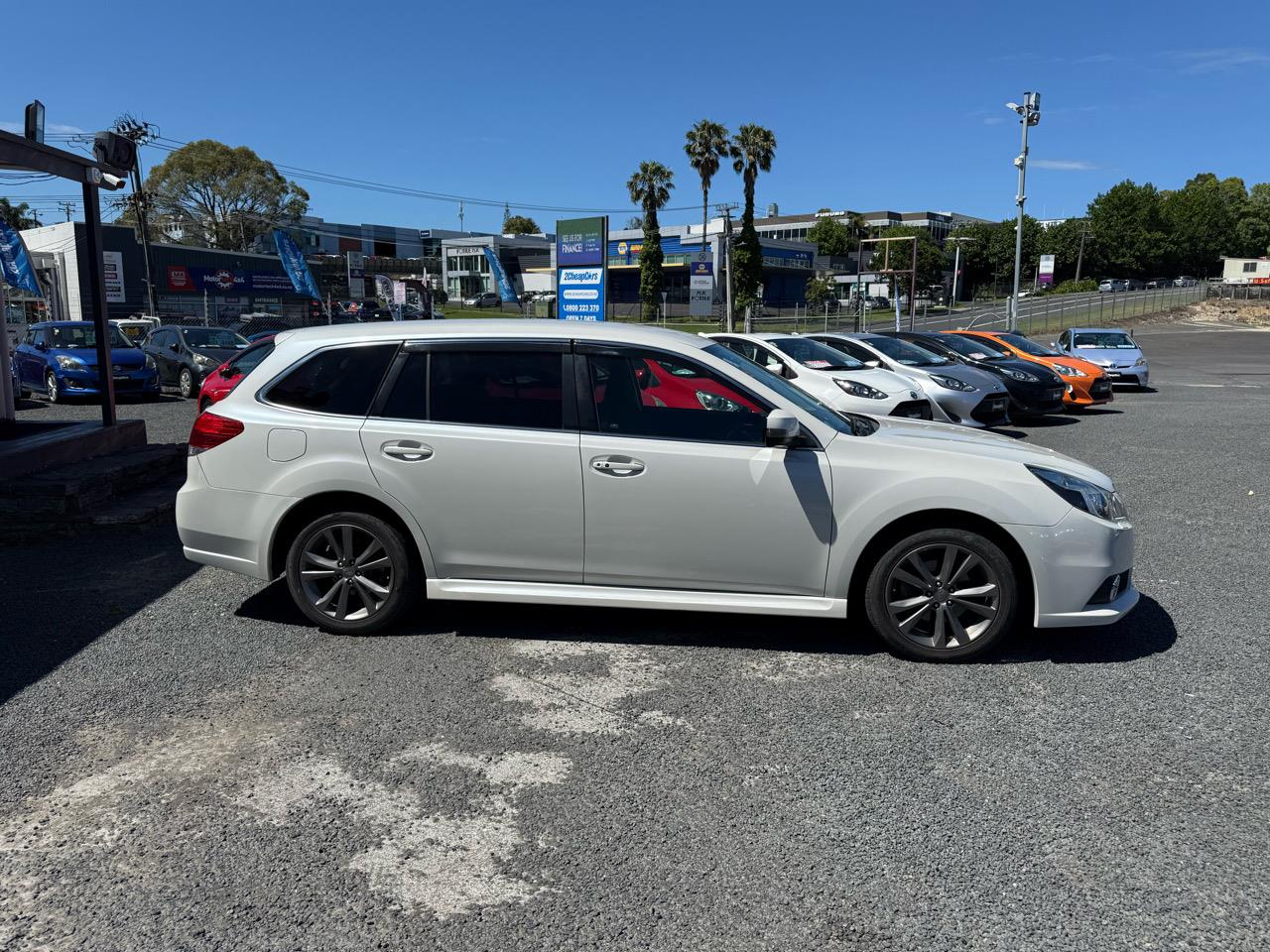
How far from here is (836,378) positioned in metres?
12.1

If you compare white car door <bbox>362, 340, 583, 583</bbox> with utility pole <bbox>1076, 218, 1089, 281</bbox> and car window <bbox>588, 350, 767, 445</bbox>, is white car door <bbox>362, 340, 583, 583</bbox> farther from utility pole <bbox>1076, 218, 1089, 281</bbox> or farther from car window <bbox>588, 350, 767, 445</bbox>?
utility pole <bbox>1076, 218, 1089, 281</bbox>

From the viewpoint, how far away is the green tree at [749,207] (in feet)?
190

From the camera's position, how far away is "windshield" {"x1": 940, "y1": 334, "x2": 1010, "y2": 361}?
17281 mm

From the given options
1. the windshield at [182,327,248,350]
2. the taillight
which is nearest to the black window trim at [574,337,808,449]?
the taillight

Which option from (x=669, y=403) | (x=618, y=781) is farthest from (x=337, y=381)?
(x=618, y=781)

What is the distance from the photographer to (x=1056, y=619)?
4570 millimetres

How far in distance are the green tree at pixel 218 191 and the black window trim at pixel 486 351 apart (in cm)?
7147

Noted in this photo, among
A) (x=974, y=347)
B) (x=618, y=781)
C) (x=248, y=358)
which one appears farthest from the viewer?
(x=974, y=347)

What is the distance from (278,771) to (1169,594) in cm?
526

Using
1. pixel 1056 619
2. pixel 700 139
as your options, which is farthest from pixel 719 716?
pixel 700 139

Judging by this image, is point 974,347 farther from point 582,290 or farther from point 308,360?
point 308,360

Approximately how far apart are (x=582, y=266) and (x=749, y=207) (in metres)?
44.1

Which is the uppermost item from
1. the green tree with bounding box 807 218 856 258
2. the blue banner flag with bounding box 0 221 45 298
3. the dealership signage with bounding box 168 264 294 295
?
the green tree with bounding box 807 218 856 258

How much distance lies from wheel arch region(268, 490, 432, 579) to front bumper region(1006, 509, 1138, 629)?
3.01m
